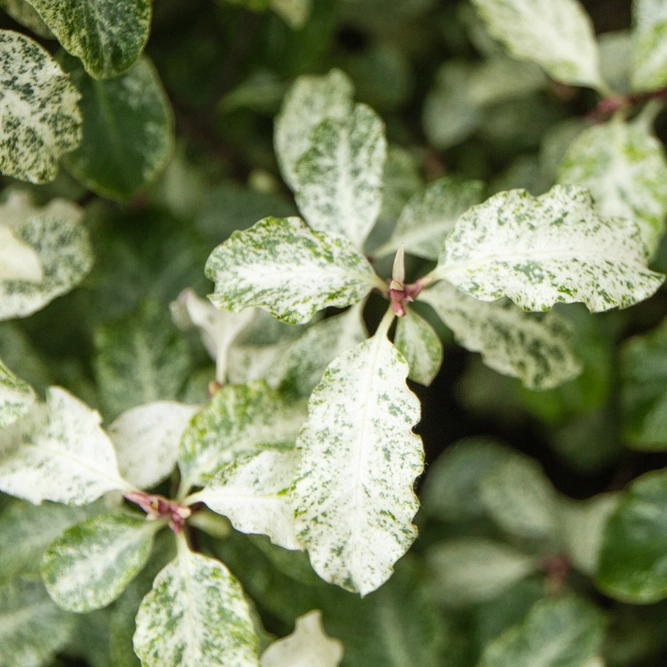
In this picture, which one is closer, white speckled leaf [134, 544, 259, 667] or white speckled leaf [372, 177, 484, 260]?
white speckled leaf [134, 544, 259, 667]

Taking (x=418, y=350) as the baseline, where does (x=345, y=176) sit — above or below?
above

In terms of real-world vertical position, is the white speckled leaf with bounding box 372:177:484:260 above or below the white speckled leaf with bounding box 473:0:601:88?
below

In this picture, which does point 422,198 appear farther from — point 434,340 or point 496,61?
point 496,61

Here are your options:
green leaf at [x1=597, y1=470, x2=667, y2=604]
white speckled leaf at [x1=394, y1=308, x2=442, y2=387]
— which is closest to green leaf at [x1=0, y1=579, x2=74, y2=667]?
white speckled leaf at [x1=394, y1=308, x2=442, y2=387]

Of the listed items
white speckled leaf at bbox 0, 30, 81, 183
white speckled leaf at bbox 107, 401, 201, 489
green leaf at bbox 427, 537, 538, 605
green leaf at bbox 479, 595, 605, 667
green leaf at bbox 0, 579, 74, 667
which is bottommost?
green leaf at bbox 427, 537, 538, 605

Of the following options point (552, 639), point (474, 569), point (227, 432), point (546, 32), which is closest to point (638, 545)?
point (552, 639)

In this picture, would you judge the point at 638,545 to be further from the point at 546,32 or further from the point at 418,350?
the point at 546,32

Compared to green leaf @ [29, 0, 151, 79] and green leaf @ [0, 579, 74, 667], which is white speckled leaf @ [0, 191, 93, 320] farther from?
green leaf @ [0, 579, 74, 667]
